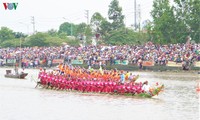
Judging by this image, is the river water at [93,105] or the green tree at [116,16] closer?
the river water at [93,105]

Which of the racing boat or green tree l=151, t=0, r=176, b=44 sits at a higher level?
green tree l=151, t=0, r=176, b=44

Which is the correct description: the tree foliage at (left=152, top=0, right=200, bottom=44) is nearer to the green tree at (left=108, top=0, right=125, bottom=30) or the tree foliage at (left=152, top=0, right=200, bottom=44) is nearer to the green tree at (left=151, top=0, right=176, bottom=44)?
Result: the green tree at (left=151, top=0, right=176, bottom=44)

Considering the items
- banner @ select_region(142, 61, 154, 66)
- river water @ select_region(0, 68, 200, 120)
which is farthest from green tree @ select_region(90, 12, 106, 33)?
river water @ select_region(0, 68, 200, 120)

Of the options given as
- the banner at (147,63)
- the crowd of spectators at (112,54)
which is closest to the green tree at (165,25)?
the crowd of spectators at (112,54)

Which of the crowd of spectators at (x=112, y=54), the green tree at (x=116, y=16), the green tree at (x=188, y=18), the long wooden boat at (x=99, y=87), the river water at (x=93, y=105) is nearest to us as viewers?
the river water at (x=93, y=105)

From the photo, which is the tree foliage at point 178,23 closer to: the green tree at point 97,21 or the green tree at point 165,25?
the green tree at point 165,25

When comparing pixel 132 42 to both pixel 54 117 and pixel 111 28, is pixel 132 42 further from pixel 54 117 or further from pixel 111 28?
pixel 54 117

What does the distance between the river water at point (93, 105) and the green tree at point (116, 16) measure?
166 feet

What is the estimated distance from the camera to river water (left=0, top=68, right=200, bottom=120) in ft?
84.0

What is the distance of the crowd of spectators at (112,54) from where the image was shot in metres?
52.0

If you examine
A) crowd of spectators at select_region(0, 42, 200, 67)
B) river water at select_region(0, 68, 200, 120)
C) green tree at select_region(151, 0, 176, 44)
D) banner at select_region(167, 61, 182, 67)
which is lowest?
river water at select_region(0, 68, 200, 120)

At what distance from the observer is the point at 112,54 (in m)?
57.9

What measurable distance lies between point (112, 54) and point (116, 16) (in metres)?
32.8

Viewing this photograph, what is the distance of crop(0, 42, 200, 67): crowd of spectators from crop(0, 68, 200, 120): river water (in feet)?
41.9
